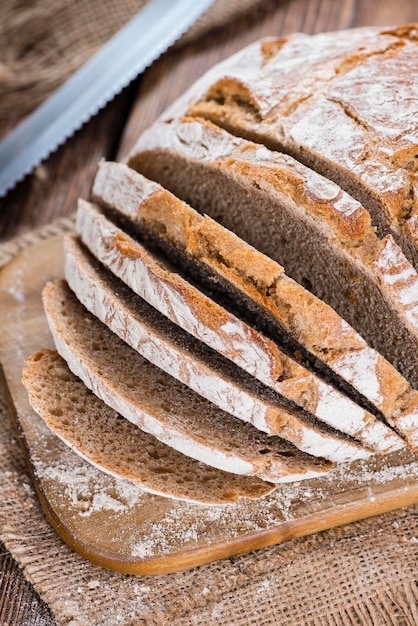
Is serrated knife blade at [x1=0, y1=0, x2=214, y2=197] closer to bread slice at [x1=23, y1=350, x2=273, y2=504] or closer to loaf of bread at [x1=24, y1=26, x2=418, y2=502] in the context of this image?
loaf of bread at [x1=24, y1=26, x2=418, y2=502]

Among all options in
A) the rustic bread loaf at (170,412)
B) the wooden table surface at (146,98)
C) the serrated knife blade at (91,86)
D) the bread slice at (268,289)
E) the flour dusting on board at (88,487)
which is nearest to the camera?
the bread slice at (268,289)

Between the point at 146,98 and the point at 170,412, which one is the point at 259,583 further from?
the point at 146,98

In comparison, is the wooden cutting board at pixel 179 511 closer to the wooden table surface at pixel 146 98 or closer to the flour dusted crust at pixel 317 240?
the flour dusted crust at pixel 317 240

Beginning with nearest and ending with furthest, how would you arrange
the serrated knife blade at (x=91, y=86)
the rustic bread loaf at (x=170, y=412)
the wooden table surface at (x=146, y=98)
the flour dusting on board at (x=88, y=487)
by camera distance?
the rustic bread loaf at (x=170, y=412), the flour dusting on board at (x=88, y=487), the serrated knife blade at (x=91, y=86), the wooden table surface at (x=146, y=98)

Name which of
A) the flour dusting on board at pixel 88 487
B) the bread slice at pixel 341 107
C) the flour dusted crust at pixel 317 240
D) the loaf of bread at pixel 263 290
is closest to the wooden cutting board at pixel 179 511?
the flour dusting on board at pixel 88 487

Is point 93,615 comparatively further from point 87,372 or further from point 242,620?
point 87,372
